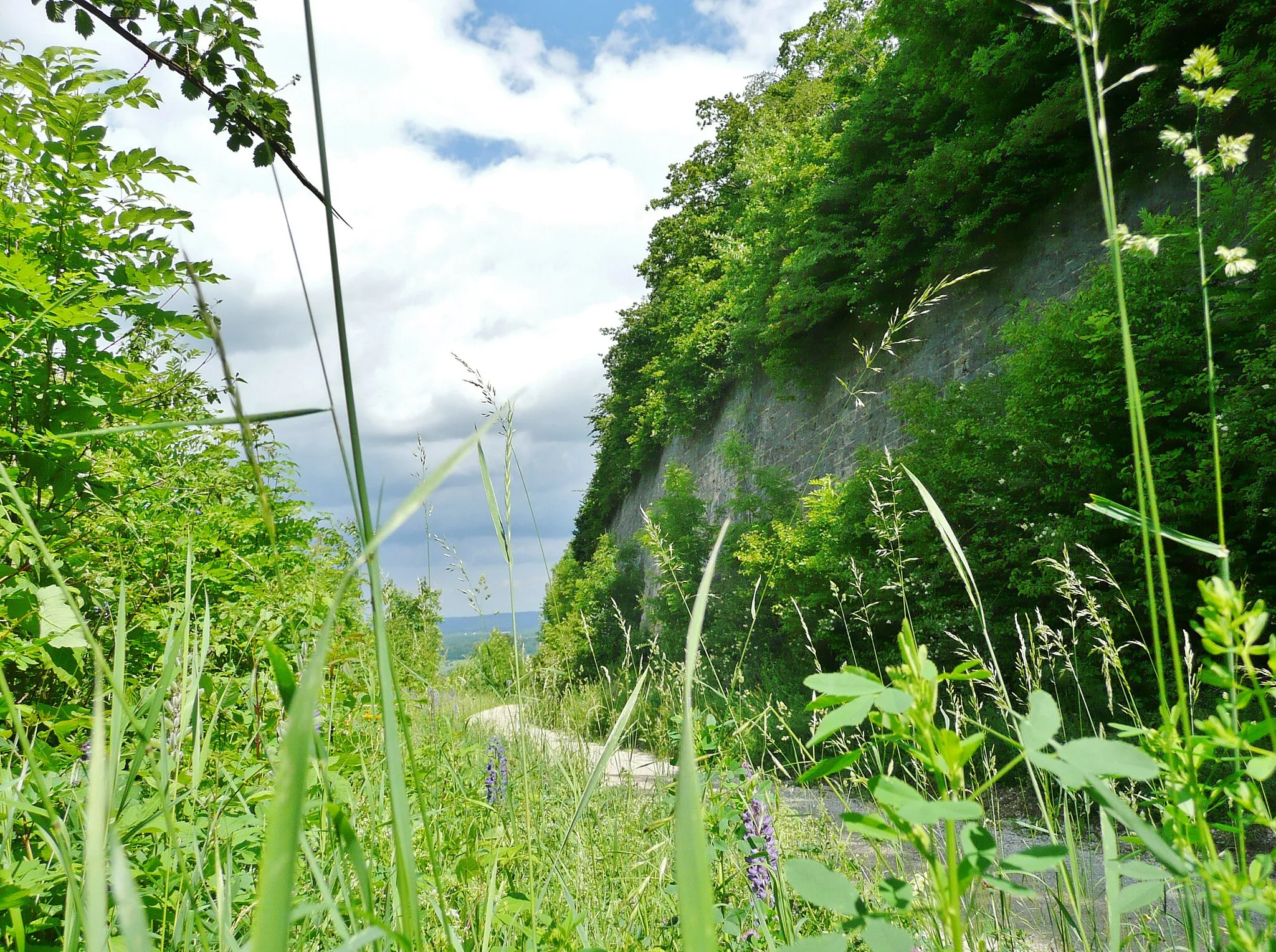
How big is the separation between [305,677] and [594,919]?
114 centimetres

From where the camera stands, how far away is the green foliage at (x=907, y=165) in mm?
4820

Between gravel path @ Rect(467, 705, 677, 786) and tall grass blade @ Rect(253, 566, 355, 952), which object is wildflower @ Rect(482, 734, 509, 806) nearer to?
gravel path @ Rect(467, 705, 677, 786)

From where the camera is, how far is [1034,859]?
1.40 ft

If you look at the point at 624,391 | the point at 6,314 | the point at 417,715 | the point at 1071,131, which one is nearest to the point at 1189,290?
the point at 1071,131

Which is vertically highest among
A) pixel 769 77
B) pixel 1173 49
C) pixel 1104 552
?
pixel 769 77

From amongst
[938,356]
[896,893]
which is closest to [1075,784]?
[896,893]

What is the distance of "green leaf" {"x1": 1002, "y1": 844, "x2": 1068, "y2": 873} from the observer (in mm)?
414

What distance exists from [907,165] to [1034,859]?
26.5 feet

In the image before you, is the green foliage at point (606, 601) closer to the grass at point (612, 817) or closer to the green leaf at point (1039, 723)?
the grass at point (612, 817)

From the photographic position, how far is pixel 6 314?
163 centimetres

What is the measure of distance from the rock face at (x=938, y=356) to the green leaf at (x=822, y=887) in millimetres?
3074

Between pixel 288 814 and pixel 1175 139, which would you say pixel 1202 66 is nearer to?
pixel 1175 139

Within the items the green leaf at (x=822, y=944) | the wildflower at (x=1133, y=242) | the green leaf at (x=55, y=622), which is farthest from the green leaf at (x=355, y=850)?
the green leaf at (x=55, y=622)

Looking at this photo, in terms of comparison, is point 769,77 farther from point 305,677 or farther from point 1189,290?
point 305,677
